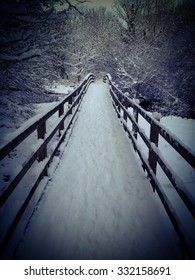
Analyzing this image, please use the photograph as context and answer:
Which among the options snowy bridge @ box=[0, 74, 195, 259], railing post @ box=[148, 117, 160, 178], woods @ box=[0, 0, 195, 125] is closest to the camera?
snowy bridge @ box=[0, 74, 195, 259]

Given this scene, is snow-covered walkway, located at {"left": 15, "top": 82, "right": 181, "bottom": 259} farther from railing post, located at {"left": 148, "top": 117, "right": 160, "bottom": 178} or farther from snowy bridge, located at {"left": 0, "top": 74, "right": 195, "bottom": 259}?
railing post, located at {"left": 148, "top": 117, "right": 160, "bottom": 178}

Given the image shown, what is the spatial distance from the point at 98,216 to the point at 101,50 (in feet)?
112

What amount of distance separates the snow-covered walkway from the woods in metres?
4.97

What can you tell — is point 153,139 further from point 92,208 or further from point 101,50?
point 101,50

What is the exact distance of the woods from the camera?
9.21 m

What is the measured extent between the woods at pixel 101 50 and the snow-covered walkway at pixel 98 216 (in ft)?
16.3

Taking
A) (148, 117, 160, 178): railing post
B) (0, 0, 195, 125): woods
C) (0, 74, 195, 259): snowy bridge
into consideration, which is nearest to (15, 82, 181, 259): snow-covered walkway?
(0, 74, 195, 259): snowy bridge

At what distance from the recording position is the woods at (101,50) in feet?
30.2

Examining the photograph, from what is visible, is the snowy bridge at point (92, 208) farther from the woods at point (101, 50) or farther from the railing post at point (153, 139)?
the woods at point (101, 50)

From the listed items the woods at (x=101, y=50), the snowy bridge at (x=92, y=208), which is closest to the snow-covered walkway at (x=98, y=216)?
the snowy bridge at (x=92, y=208)

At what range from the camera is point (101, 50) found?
3522cm
